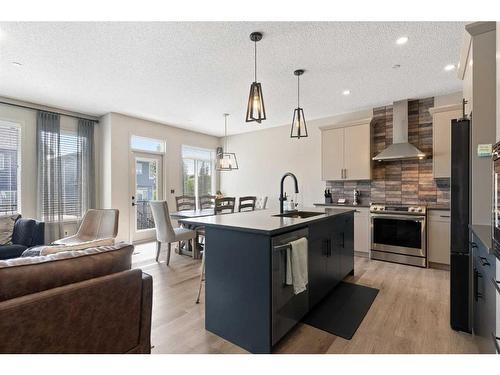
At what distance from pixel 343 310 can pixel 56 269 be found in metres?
2.37

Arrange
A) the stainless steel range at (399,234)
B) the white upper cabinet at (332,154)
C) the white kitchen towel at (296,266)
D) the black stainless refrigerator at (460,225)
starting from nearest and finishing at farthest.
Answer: the white kitchen towel at (296,266), the black stainless refrigerator at (460,225), the stainless steel range at (399,234), the white upper cabinet at (332,154)

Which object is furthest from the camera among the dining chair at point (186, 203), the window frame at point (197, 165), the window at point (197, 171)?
the window at point (197, 171)

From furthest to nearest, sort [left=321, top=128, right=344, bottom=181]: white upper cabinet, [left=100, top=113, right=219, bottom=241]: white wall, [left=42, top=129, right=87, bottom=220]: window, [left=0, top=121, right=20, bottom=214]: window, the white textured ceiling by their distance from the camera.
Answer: [left=100, top=113, right=219, bottom=241]: white wall → [left=321, top=128, right=344, bottom=181]: white upper cabinet → [left=42, top=129, right=87, bottom=220]: window → [left=0, top=121, right=20, bottom=214]: window → the white textured ceiling

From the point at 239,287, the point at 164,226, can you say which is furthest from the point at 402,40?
the point at 164,226

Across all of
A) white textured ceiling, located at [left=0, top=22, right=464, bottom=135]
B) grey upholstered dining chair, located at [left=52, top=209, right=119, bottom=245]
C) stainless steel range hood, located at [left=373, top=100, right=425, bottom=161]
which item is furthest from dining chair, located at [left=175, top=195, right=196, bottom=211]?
stainless steel range hood, located at [left=373, top=100, right=425, bottom=161]

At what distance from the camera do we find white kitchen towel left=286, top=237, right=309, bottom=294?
6.12 ft

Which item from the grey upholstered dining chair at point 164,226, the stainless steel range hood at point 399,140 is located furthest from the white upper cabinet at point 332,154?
the grey upholstered dining chair at point 164,226

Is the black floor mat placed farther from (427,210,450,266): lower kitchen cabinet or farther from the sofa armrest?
(427,210,450,266): lower kitchen cabinet

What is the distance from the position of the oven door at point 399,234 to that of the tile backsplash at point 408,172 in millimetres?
561

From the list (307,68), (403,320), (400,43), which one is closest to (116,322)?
(403,320)

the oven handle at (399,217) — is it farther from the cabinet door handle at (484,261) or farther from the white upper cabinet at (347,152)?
the cabinet door handle at (484,261)

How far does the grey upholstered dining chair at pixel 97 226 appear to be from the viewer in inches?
147

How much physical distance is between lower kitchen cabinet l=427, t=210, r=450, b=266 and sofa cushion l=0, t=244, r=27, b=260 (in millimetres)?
5626
